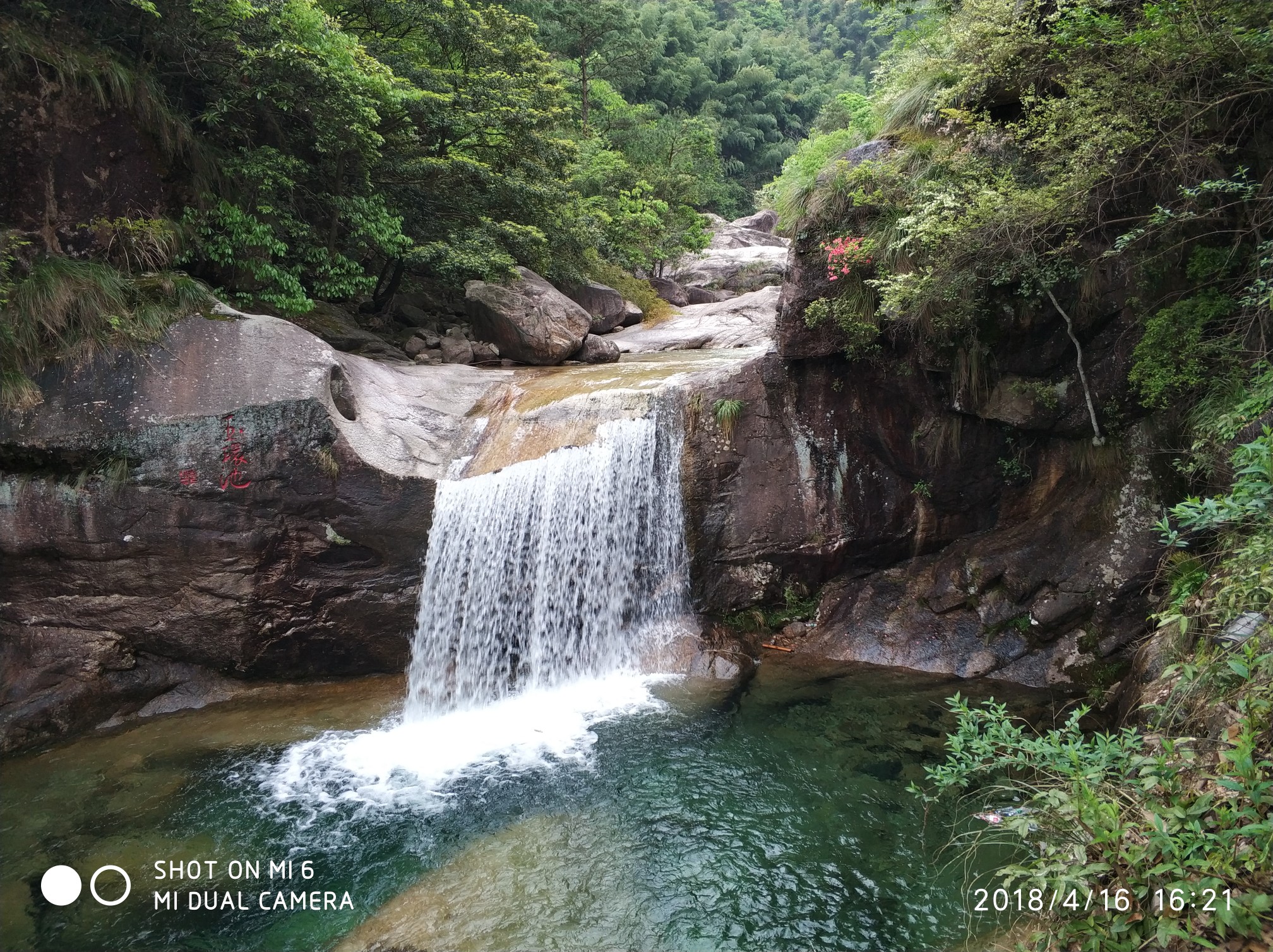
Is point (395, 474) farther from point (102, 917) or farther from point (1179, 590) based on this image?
point (1179, 590)

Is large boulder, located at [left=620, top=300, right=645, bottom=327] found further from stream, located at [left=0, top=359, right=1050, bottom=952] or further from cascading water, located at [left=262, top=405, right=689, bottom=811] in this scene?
cascading water, located at [left=262, top=405, right=689, bottom=811]

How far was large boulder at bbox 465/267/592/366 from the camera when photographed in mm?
11977

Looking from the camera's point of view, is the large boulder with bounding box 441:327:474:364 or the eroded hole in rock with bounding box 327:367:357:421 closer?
the eroded hole in rock with bounding box 327:367:357:421

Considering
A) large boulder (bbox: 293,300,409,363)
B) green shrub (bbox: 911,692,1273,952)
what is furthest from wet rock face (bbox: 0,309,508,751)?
green shrub (bbox: 911,692,1273,952)

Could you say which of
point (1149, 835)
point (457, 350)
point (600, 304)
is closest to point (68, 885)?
point (1149, 835)

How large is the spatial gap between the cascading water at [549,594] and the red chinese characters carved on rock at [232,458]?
2.03m

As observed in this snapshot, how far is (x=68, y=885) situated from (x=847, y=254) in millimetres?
8777

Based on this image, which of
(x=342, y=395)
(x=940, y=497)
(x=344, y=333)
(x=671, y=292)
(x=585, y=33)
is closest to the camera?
(x=342, y=395)

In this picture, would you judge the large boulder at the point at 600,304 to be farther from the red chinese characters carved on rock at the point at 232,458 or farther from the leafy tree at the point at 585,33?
the red chinese characters carved on rock at the point at 232,458

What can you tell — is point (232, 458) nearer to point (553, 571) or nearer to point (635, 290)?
point (553, 571)

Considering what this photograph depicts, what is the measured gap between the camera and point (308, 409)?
7.57 metres

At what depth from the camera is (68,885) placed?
496cm

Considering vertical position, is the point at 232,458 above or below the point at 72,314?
below

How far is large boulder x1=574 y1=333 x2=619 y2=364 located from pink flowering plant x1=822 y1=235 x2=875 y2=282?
529cm
